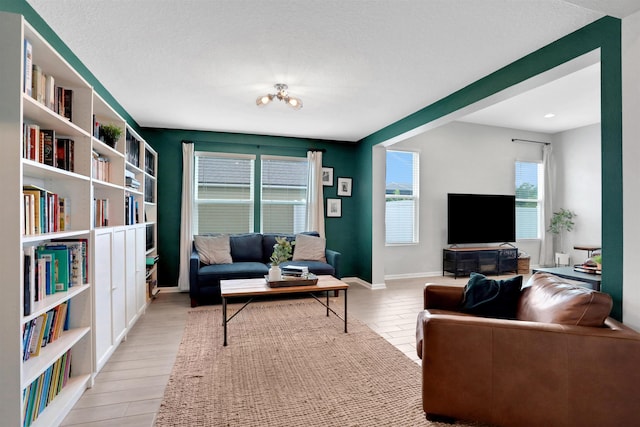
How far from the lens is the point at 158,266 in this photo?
4.77 m

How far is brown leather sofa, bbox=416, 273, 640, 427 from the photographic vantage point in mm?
1573

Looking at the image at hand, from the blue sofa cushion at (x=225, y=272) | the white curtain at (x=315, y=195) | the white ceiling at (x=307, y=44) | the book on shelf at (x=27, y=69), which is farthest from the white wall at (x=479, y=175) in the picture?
the book on shelf at (x=27, y=69)

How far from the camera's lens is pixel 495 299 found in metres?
2.27

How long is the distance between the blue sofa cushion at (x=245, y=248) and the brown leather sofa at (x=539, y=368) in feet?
11.1

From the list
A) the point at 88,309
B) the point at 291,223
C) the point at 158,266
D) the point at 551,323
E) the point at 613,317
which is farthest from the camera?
the point at 291,223

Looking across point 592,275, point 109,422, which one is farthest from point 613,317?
point 109,422

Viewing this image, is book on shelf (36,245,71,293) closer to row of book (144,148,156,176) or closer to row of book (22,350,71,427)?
row of book (22,350,71,427)

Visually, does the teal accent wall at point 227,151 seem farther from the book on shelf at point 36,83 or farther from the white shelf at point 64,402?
the book on shelf at point 36,83

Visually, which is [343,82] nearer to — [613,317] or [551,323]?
[551,323]

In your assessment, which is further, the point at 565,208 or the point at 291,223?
the point at 565,208

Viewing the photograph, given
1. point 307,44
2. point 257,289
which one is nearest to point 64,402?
point 257,289

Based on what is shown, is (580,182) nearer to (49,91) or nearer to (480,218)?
(480,218)

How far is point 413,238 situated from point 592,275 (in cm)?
262

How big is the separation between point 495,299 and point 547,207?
5512 mm
